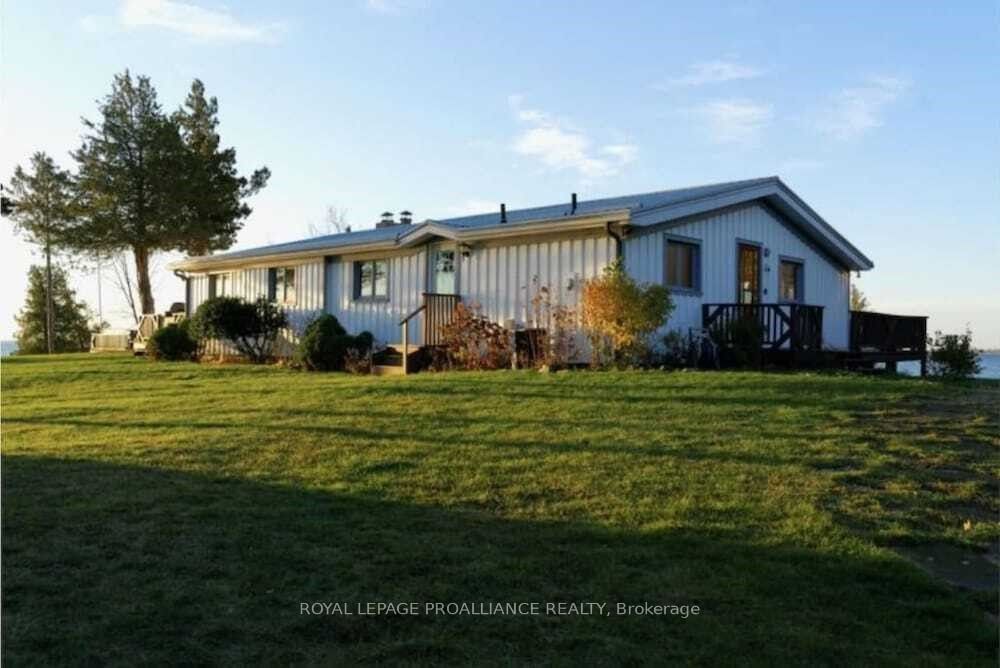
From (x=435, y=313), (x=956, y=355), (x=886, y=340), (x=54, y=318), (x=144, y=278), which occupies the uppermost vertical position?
(x=144, y=278)

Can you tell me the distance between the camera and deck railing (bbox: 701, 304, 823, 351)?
13.9 meters

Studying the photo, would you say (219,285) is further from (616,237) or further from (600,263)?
(616,237)

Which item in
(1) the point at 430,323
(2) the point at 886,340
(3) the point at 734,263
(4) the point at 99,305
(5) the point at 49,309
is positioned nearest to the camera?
(1) the point at 430,323

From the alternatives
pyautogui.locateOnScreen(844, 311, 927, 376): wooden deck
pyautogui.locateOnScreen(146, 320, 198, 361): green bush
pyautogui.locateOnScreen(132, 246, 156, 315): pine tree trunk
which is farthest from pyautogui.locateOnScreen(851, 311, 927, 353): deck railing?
pyautogui.locateOnScreen(132, 246, 156, 315): pine tree trunk

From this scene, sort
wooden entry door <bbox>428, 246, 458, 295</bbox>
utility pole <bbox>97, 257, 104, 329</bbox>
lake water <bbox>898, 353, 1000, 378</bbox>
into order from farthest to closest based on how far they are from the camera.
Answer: utility pole <bbox>97, 257, 104, 329</bbox>, wooden entry door <bbox>428, 246, 458, 295</bbox>, lake water <bbox>898, 353, 1000, 378</bbox>

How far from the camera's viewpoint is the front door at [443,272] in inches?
661

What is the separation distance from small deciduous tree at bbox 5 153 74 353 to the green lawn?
26.1 m

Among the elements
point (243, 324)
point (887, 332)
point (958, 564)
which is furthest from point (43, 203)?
point (958, 564)

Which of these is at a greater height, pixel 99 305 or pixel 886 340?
pixel 99 305

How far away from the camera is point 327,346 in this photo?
1659 centimetres

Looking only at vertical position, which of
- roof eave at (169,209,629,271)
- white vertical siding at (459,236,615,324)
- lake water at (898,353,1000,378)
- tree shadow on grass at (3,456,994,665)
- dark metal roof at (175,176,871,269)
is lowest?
tree shadow on grass at (3,456,994,665)

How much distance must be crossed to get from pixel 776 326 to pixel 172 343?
1458cm

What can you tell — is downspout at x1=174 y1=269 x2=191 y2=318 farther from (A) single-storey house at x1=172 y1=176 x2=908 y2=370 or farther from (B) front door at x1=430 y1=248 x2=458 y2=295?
(B) front door at x1=430 y1=248 x2=458 y2=295

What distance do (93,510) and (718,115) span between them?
1467 cm
